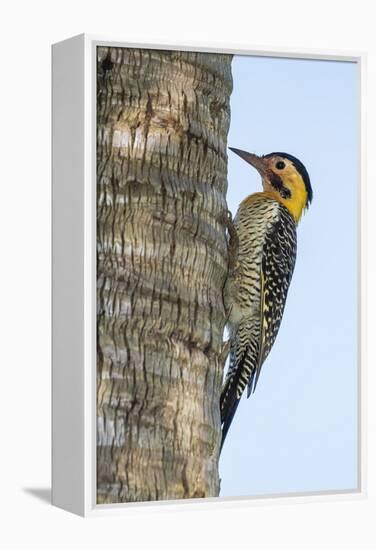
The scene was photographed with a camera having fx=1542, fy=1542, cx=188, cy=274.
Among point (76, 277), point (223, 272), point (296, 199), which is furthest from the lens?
point (296, 199)

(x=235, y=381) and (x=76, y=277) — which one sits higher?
(x=76, y=277)

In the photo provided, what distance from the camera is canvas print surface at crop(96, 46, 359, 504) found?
268 inches

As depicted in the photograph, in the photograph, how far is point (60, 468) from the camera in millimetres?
7086

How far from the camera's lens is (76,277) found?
684 centimetres

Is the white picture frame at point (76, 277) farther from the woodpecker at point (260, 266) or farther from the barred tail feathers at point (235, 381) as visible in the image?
the woodpecker at point (260, 266)

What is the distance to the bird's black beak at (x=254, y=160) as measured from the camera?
7270 mm

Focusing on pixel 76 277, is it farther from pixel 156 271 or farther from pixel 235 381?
pixel 235 381

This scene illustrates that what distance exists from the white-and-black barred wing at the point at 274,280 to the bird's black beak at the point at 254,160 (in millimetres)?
286

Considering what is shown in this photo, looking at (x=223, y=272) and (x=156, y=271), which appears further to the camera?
(x=223, y=272)

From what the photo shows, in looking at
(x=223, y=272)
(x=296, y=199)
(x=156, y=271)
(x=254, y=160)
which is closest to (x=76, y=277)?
(x=156, y=271)

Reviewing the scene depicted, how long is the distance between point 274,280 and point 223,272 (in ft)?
1.15

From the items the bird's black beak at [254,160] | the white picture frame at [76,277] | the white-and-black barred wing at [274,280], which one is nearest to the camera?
the white picture frame at [76,277]

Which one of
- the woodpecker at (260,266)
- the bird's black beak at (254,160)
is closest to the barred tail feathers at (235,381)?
the woodpecker at (260,266)

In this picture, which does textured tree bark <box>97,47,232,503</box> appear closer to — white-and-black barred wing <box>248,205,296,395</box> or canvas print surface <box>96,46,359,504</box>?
canvas print surface <box>96,46,359,504</box>
